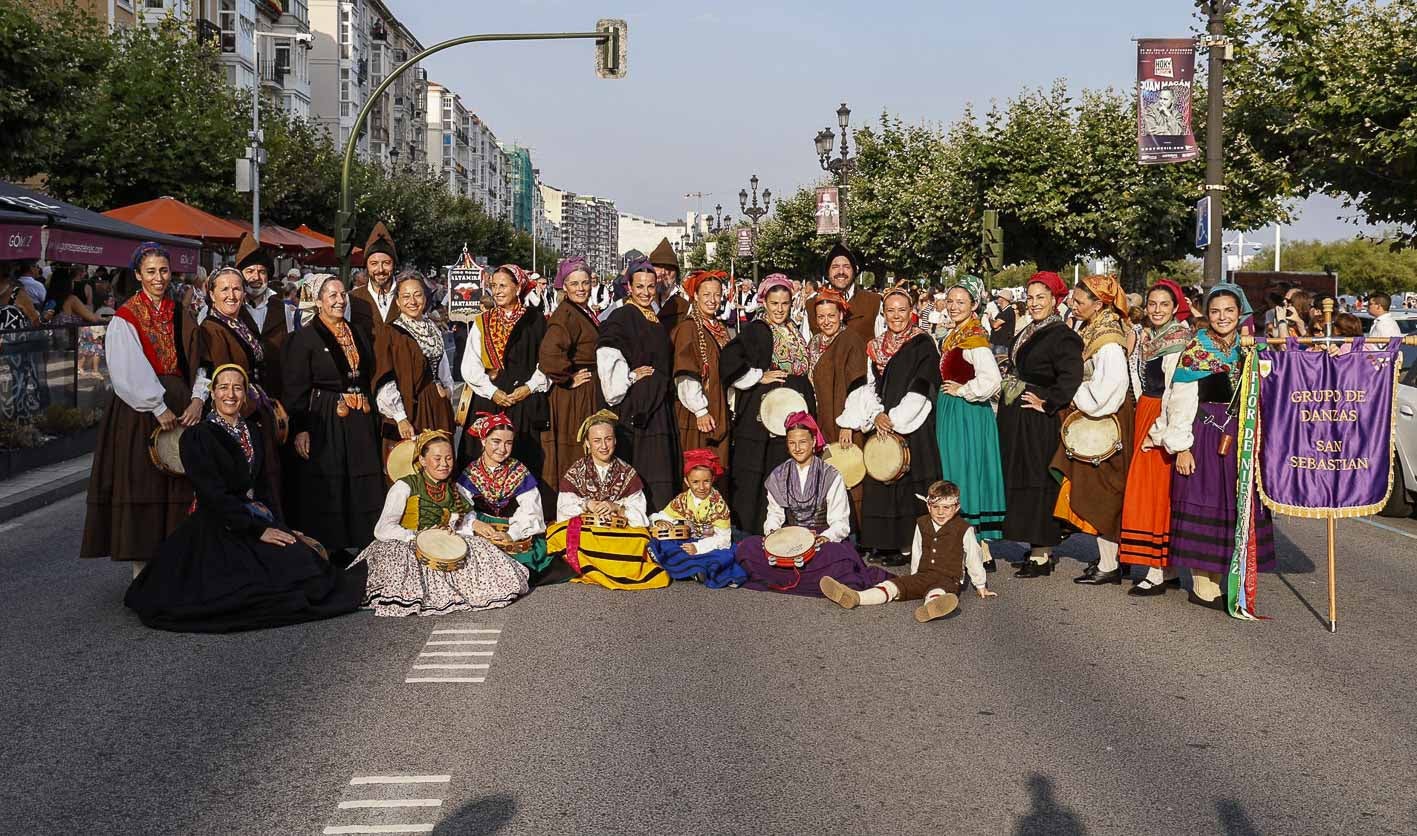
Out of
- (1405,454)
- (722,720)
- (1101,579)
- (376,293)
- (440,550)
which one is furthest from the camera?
(1405,454)

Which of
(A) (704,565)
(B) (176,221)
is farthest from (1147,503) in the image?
(B) (176,221)

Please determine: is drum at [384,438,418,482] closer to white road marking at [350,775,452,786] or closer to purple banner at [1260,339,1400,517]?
white road marking at [350,775,452,786]

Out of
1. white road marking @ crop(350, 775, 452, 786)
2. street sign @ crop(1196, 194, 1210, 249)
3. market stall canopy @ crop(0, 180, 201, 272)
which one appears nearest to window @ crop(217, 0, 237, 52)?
market stall canopy @ crop(0, 180, 201, 272)

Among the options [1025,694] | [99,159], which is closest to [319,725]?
[1025,694]

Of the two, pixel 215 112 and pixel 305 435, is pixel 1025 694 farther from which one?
pixel 215 112

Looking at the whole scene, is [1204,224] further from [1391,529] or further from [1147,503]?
[1147,503]

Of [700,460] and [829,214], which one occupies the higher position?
[829,214]

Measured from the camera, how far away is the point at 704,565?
9.38 m

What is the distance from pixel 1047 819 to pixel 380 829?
7.37 ft

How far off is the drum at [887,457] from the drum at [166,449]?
14.1ft

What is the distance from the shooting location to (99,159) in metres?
33.0

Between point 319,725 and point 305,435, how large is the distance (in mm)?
3448

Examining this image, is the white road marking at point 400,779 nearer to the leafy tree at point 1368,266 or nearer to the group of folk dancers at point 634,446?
the group of folk dancers at point 634,446

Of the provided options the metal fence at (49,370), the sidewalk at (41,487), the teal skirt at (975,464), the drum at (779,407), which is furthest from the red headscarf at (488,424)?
the metal fence at (49,370)
